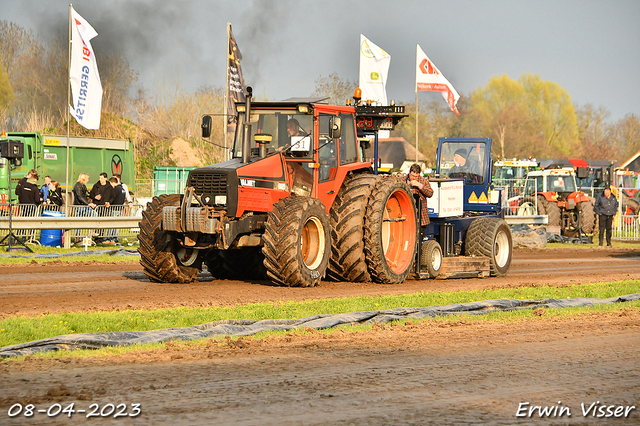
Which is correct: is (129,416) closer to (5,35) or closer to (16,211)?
(16,211)

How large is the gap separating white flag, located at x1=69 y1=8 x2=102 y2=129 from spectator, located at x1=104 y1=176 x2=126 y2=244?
7.08 feet

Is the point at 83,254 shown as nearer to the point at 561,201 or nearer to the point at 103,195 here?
the point at 103,195

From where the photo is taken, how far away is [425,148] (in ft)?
231

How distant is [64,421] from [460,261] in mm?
10789

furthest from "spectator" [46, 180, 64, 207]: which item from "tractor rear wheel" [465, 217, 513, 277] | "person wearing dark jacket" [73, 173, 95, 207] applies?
"tractor rear wheel" [465, 217, 513, 277]

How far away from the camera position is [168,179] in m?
34.9

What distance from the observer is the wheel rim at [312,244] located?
1175cm

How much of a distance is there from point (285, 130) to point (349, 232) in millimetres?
1952

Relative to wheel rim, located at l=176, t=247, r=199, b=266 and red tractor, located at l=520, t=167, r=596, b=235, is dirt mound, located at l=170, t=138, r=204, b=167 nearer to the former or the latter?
red tractor, located at l=520, t=167, r=596, b=235

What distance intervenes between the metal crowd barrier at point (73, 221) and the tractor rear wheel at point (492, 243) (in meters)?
8.82

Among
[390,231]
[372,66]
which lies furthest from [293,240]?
[372,66]

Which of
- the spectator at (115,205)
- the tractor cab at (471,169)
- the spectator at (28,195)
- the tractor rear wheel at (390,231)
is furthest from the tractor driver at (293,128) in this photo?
the spectator at (28,195)

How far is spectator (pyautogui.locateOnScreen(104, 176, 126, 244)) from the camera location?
1931 cm

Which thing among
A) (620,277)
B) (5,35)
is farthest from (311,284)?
(5,35)
